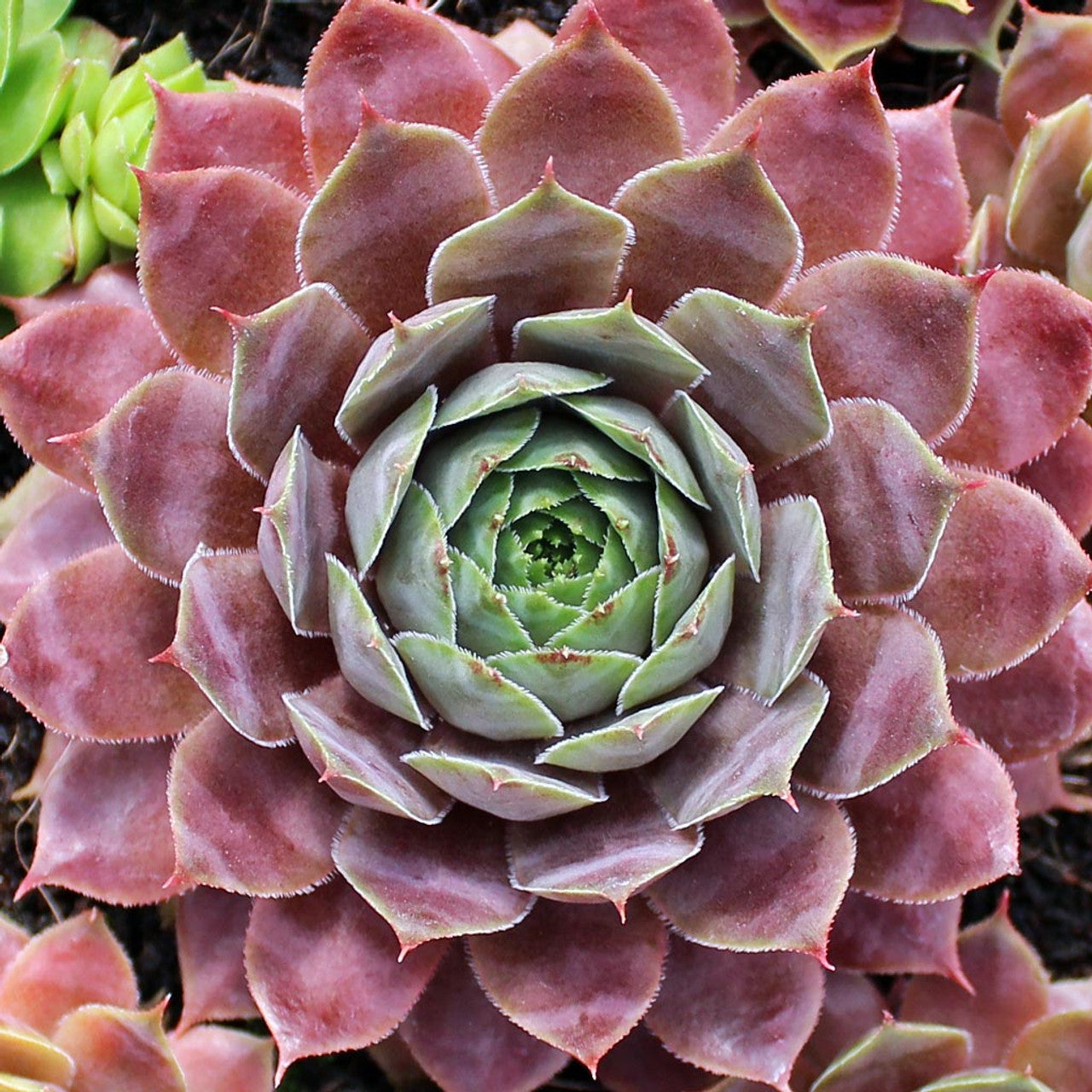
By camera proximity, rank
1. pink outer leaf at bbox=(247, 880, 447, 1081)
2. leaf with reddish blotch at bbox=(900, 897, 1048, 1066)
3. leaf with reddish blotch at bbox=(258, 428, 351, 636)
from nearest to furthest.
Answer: leaf with reddish blotch at bbox=(258, 428, 351, 636)
pink outer leaf at bbox=(247, 880, 447, 1081)
leaf with reddish blotch at bbox=(900, 897, 1048, 1066)

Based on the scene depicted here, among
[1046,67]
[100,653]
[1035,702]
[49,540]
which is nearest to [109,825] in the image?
[100,653]

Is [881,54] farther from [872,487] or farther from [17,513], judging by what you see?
[17,513]

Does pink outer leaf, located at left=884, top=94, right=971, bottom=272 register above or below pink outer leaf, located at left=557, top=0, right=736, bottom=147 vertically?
below

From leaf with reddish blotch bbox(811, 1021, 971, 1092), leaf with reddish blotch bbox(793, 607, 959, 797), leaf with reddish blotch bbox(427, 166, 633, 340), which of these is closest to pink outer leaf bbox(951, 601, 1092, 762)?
leaf with reddish blotch bbox(793, 607, 959, 797)

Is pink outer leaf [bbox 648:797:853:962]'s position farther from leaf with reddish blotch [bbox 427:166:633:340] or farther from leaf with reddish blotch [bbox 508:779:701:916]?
leaf with reddish blotch [bbox 427:166:633:340]

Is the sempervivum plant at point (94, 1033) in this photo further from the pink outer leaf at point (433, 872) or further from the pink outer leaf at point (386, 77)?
the pink outer leaf at point (386, 77)

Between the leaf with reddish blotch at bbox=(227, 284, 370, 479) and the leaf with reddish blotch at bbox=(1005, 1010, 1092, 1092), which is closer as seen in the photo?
the leaf with reddish blotch at bbox=(227, 284, 370, 479)

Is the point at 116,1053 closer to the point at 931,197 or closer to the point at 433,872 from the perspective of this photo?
the point at 433,872

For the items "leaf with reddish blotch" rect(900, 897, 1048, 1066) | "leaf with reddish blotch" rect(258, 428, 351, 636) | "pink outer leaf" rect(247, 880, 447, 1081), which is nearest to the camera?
"leaf with reddish blotch" rect(258, 428, 351, 636)
